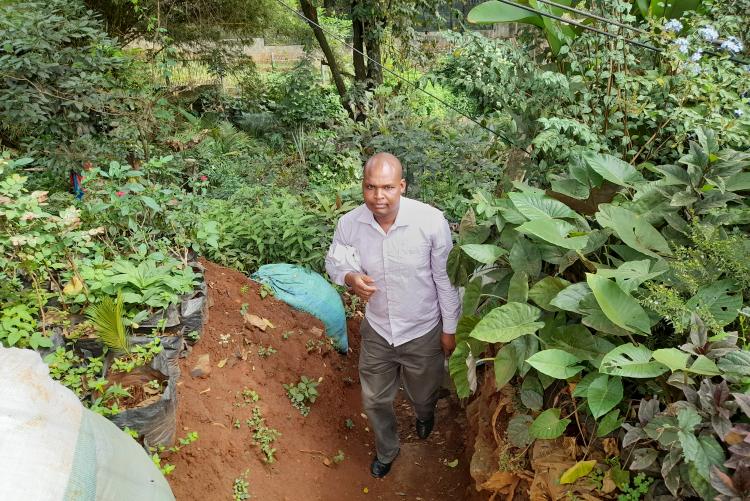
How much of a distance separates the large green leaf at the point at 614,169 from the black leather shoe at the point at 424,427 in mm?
2105

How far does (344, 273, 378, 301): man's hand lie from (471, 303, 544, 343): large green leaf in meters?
0.87

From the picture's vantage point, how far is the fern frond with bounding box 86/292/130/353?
118 inches

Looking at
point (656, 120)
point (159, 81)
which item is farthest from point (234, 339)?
point (159, 81)

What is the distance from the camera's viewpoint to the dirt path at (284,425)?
3289 mm

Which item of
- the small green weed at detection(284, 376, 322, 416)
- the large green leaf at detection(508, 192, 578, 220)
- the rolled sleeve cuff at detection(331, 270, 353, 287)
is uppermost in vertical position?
the large green leaf at detection(508, 192, 578, 220)

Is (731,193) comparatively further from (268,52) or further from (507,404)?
(268,52)

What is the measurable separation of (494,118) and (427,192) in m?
1.68

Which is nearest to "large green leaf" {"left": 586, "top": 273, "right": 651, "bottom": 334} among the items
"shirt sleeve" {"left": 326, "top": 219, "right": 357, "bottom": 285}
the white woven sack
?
"shirt sleeve" {"left": 326, "top": 219, "right": 357, "bottom": 285}

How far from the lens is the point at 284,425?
374cm

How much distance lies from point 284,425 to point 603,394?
7.13 ft

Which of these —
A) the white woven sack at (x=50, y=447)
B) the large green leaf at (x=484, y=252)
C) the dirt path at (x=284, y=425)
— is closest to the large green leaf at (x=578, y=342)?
the large green leaf at (x=484, y=252)

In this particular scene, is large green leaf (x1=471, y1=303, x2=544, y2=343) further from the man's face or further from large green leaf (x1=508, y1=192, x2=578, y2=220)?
the man's face

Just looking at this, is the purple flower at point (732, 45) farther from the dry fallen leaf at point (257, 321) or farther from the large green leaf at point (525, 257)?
the dry fallen leaf at point (257, 321)

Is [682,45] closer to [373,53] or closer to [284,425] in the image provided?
[284,425]
